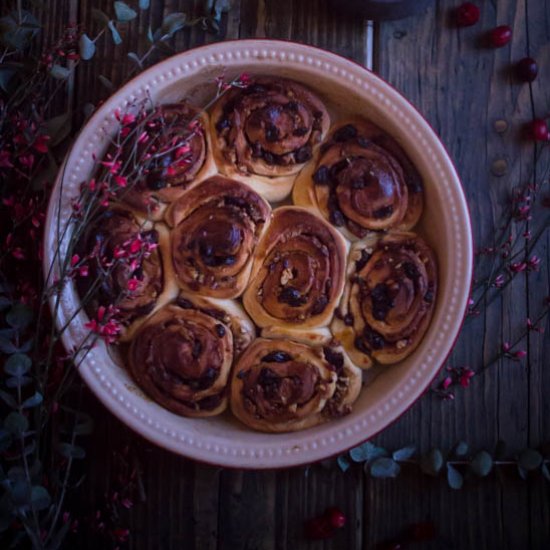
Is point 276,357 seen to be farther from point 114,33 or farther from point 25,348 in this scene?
point 114,33

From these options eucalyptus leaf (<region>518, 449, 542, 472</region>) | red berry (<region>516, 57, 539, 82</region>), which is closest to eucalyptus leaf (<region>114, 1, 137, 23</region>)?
red berry (<region>516, 57, 539, 82</region>)

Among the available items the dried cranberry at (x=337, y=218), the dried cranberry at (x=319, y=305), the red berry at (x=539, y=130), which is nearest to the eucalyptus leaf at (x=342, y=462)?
the dried cranberry at (x=319, y=305)

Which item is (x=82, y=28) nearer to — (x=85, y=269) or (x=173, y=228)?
(x=173, y=228)

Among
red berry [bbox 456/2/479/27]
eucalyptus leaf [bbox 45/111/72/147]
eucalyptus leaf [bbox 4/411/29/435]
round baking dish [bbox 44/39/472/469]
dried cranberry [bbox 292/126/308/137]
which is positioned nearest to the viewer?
eucalyptus leaf [bbox 4/411/29/435]

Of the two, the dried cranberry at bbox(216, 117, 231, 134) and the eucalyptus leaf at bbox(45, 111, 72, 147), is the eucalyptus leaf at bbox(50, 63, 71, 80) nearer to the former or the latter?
the eucalyptus leaf at bbox(45, 111, 72, 147)

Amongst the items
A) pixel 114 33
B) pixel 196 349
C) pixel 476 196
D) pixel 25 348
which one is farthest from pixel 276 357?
pixel 114 33

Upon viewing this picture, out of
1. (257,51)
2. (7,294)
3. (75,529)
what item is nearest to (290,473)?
(75,529)
